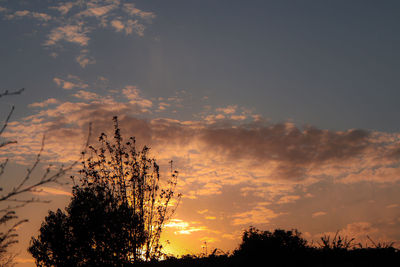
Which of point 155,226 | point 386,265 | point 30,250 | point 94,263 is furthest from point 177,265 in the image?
point 30,250

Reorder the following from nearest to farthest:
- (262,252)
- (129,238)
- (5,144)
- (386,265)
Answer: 1. (5,144)
2. (386,265)
3. (262,252)
4. (129,238)

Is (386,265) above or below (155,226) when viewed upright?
below

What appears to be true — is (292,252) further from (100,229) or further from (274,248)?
(100,229)

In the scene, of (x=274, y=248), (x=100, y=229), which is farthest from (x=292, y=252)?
(x=100, y=229)

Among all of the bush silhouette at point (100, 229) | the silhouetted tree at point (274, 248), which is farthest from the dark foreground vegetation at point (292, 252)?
the bush silhouette at point (100, 229)

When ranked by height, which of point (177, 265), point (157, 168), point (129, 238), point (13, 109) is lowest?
point (177, 265)

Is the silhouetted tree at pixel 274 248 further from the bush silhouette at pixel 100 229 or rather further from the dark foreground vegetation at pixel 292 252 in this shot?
the bush silhouette at pixel 100 229

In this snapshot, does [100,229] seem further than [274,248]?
Yes

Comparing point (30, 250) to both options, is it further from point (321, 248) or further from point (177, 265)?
point (321, 248)

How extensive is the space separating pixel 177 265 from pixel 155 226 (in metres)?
2.28

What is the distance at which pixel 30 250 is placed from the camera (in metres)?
30.7

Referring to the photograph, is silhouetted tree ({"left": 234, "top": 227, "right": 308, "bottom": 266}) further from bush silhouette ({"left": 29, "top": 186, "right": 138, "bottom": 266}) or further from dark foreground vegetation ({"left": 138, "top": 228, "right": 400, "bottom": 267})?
bush silhouette ({"left": 29, "top": 186, "right": 138, "bottom": 266})

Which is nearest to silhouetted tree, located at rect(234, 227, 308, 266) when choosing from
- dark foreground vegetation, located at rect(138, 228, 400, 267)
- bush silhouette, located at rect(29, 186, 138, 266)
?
dark foreground vegetation, located at rect(138, 228, 400, 267)

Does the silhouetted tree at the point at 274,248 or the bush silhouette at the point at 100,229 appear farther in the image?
the bush silhouette at the point at 100,229
